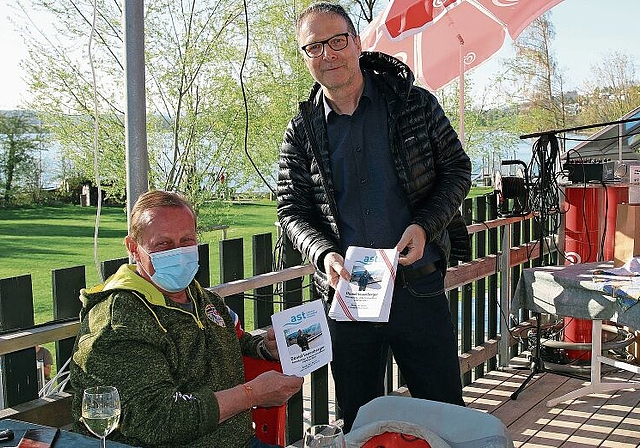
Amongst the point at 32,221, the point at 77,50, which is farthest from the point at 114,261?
the point at 32,221

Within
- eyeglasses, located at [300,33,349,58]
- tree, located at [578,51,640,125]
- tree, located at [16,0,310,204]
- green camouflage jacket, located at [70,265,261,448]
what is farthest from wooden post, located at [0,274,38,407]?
tree, located at [578,51,640,125]

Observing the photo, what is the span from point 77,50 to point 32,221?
17.0 metres

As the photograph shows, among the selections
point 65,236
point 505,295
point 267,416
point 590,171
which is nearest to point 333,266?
point 267,416

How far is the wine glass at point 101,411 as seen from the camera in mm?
1576

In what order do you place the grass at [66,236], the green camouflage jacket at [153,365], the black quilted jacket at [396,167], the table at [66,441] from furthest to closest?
the grass at [66,236] → the black quilted jacket at [396,167] → the green camouflage jacket at [153,365] → the table at [66,441]

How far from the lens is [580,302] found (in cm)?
377

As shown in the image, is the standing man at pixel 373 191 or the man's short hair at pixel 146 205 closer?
the man's short hair at pixel 146 205

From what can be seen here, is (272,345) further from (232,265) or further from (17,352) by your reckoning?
(232,265)

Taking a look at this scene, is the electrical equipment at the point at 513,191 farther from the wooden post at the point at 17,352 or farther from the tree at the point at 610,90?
the tree at the point at 610,90

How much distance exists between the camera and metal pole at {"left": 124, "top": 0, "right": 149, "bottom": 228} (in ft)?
7.48

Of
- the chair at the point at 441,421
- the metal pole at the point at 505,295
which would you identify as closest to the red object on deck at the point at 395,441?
the chair at the point at 441,421

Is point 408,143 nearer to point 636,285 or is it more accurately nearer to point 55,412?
point 55,412

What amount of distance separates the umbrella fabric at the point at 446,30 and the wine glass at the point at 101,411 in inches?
135

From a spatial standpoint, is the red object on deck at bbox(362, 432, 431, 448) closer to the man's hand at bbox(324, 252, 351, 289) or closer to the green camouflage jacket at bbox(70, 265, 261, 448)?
the green camouflage jacket at bbox(70, 265, 261, 448)
